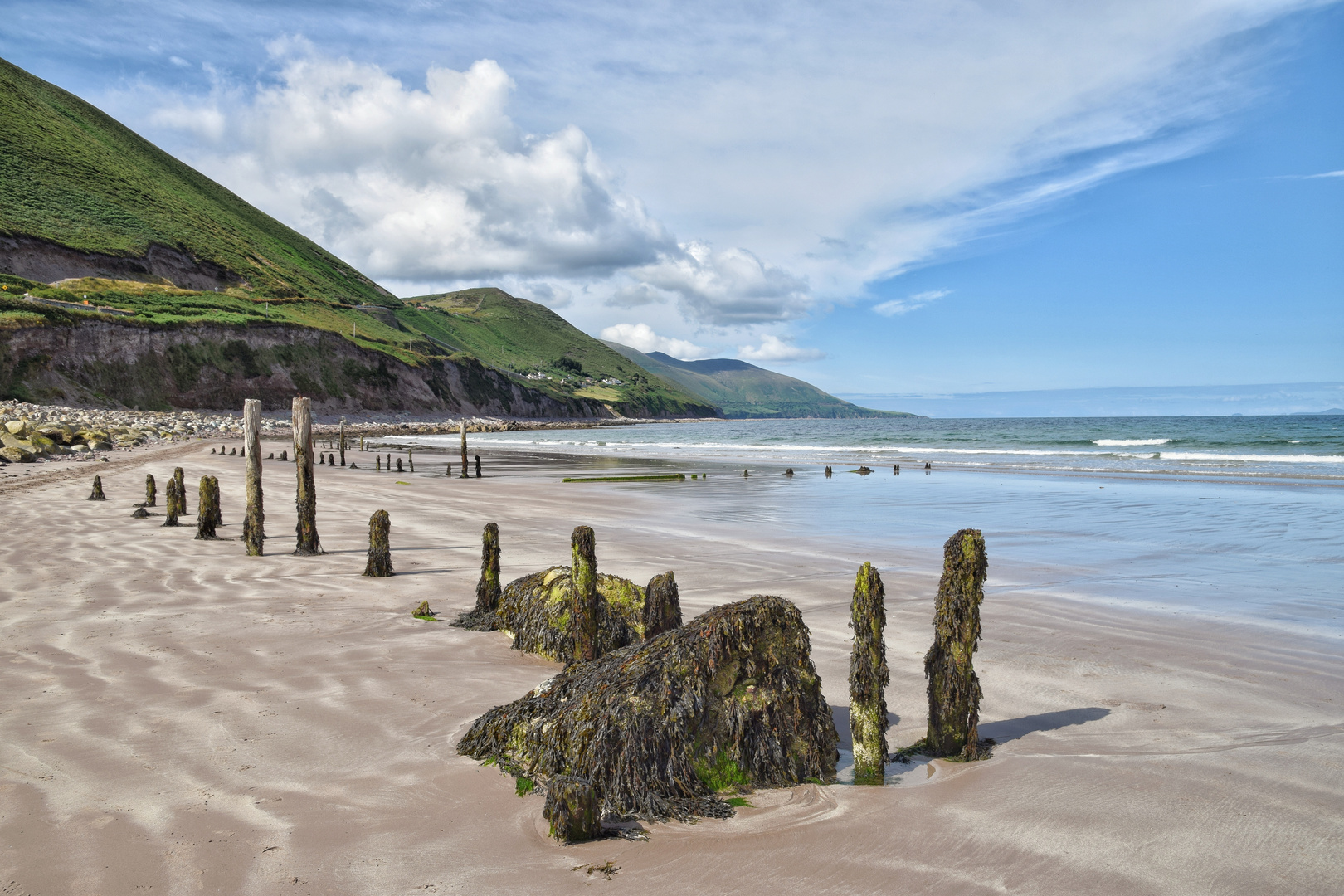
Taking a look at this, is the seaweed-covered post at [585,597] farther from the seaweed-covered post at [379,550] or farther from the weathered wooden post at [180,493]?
the weathered wooden post at [180,493]

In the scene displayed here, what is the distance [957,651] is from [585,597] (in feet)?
10.2

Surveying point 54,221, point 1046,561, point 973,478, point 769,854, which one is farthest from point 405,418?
point 769,854

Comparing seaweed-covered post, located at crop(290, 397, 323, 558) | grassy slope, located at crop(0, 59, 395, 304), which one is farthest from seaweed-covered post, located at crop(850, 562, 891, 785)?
grassy slope, located at crop(0, 59, 395, 304)

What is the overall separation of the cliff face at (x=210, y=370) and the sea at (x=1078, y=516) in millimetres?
37320

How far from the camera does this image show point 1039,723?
18.8ft

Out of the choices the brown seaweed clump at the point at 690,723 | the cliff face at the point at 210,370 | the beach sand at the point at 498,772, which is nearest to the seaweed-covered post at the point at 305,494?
the beach sand at the point at 498,772

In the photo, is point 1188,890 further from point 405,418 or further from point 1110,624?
point 405,418

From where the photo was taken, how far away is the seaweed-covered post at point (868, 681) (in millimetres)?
4598

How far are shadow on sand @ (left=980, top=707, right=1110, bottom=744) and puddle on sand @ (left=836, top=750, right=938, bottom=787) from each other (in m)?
0.79

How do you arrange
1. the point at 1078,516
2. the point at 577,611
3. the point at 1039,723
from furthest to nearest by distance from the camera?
1. the point at 1078,516
2. the point at 577,611
3. the point at 1039,723

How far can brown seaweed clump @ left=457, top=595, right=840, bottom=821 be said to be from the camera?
4301mm

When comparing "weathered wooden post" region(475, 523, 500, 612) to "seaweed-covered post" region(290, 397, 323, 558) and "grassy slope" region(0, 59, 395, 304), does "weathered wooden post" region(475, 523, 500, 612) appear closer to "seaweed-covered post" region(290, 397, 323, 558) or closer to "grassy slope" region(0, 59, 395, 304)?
"seaweed-covered post" region(290, 397, 323, 558)

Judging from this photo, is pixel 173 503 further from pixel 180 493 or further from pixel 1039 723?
pixel 1039 723

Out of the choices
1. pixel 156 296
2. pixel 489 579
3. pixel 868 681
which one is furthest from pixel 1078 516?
pixel 156 296
